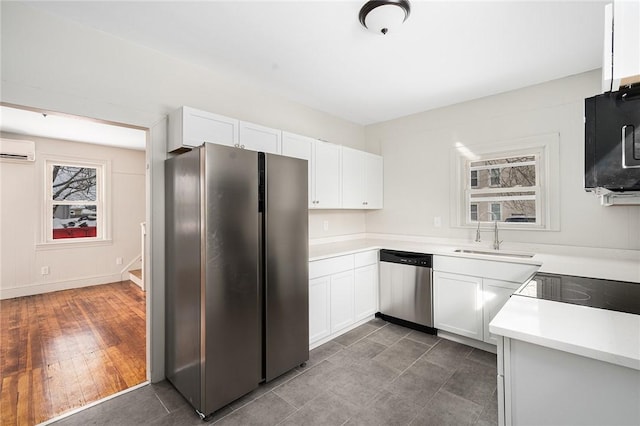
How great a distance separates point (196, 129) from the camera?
89.9 inches

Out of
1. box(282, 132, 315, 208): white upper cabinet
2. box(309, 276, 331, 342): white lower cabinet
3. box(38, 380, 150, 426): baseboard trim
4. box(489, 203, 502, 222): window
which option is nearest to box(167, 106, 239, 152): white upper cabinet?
box(282, 132, 315, 208): white upper cabinet

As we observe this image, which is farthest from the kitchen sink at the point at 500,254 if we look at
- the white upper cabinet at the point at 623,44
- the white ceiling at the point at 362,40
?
the white upper cabinet at the point at 623,44

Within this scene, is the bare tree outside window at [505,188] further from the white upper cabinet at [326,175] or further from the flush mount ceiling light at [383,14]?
the flush mount ceiling light at [383,14]

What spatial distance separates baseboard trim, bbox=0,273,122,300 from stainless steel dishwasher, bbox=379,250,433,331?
5095 millimetres

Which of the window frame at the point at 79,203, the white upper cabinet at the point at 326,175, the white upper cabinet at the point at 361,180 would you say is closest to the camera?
the white upper cabinet at the point at 326,175

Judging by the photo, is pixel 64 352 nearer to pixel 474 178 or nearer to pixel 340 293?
pixel 340 293

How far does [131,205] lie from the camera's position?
5734mm

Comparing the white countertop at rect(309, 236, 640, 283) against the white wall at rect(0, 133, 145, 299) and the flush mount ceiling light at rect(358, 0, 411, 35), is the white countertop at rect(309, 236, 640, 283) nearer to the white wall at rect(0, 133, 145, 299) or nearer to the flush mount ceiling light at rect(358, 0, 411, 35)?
the flush mount ceiling light at rect(358, 0, 411, 35)

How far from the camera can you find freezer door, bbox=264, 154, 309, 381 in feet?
7.41

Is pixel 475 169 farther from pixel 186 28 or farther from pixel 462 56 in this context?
pixel 186 28

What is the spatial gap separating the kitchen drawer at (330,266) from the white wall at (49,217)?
4.66m

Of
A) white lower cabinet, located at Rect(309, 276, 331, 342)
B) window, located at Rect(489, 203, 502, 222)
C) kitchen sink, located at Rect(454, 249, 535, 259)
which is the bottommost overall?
white lower cabinet, located at Rect(309, 276, 331, 342)

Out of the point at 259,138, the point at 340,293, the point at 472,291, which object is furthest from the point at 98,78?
the point at 472,291

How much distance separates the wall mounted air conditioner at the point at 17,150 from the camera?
14.2ft
